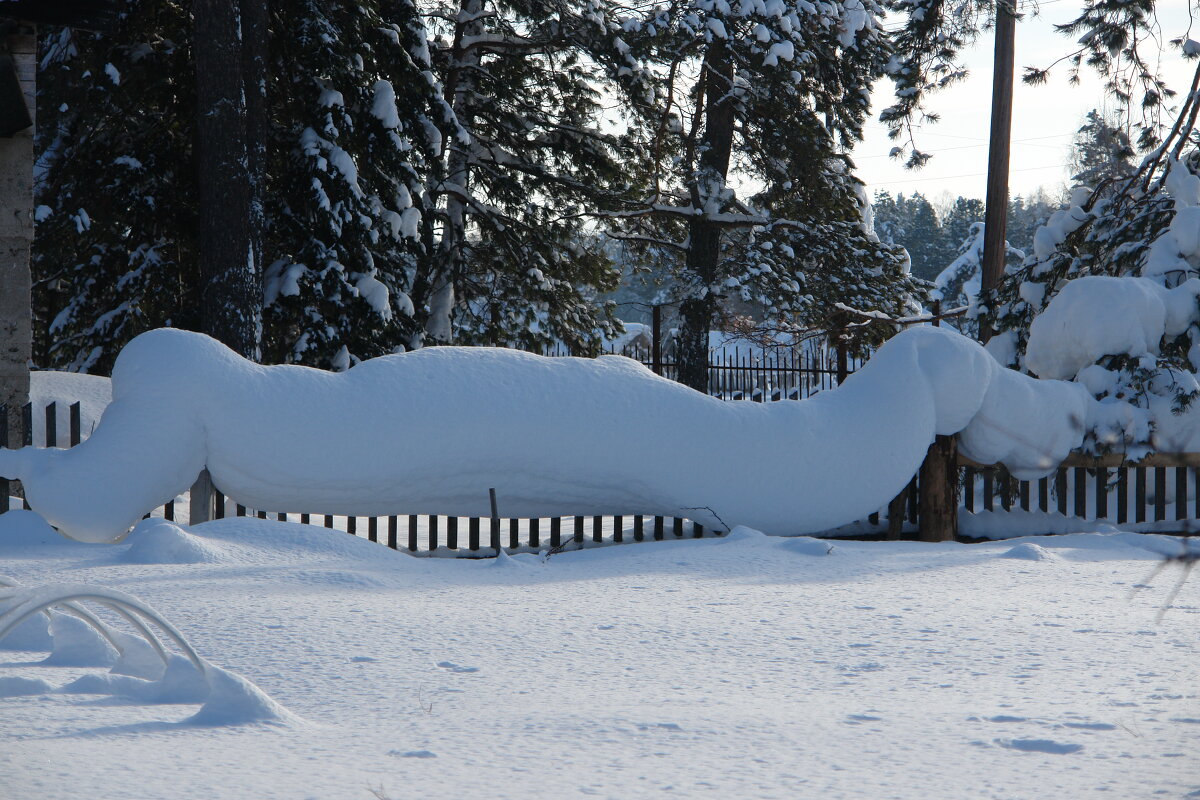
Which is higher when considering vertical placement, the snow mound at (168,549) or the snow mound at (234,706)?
the snow mound at (168,549)

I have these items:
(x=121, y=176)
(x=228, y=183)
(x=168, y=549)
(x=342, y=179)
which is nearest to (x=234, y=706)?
(x=168, y=549)

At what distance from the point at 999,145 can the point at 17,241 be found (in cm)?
1086

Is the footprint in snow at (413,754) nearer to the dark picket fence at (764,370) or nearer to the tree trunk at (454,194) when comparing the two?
the dark picket fence at (764,370)

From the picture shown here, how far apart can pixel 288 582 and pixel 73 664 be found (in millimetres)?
1619

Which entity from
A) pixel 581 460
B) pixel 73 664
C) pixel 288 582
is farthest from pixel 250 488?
pixel 73 664

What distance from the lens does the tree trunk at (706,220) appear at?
13.6 metres

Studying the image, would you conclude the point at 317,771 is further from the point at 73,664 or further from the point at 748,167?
A: the point at 748,167

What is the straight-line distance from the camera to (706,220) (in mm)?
13859

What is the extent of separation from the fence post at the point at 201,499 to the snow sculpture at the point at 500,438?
0.36 m

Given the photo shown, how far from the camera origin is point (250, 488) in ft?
20.0

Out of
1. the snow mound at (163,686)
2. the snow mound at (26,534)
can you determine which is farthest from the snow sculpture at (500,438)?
the snow mound at (163,686)

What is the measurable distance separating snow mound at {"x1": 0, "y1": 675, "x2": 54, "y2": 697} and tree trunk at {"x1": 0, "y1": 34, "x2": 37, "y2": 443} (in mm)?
6151

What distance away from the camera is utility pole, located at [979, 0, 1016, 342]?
12.1m

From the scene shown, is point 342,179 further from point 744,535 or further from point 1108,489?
point 1108,489
